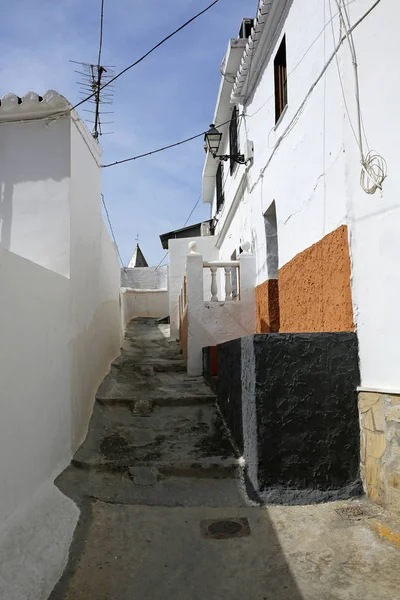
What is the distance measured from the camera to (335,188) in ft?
14.6

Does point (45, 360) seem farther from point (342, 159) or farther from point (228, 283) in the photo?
point (228, 283)

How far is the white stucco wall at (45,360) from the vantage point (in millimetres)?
3205

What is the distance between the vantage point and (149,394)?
7164 millimetres

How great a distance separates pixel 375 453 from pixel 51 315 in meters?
3.04

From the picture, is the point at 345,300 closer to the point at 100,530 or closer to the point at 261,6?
the point at 100,530

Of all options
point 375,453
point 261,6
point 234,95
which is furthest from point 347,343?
point 234,95

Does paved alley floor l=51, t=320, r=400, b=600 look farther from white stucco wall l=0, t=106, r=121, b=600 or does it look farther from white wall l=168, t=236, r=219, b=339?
white wall l=168, t=236, r=219, b=339

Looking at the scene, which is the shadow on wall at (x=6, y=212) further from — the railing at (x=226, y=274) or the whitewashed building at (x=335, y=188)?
the railing at (x=226, y=274)

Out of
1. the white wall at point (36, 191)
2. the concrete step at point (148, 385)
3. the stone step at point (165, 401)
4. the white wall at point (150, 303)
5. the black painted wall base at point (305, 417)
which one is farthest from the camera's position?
the white wall at point (150, 303)

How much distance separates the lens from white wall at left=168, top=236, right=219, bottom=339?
44.8 feet

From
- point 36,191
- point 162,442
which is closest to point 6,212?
point 36,191

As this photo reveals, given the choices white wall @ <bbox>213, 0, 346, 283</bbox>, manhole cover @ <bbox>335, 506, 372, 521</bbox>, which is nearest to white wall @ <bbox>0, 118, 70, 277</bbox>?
white wall @ <bbox>213, 0, 346, 283</bbox>

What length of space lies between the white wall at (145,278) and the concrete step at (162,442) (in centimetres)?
2094

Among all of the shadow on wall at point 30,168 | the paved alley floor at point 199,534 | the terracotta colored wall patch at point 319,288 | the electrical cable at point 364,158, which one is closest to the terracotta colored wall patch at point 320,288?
the terracotta colored wall patch at point 319,288
